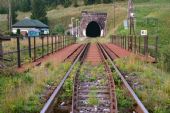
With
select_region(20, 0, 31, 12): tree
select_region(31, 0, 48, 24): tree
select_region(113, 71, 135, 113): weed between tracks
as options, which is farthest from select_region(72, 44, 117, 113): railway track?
select_region(20, 0, 31, 12): tree

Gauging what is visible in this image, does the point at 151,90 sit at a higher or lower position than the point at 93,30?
lower

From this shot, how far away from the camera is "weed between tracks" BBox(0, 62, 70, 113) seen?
882 centimetres

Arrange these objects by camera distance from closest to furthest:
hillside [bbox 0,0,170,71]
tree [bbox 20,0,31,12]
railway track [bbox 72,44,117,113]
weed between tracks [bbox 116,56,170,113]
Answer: railway track [bbox 72,44,117,113], weed between tracks [bbox 116,56,170,113], hillside [bbox 0,0,170,71], tree [bbox 20,0,31,12]

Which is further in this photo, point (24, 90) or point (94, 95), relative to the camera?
point (24, 90)

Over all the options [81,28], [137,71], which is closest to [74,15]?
[81,28]

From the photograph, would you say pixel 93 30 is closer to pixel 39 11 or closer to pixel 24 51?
pixel 39 11

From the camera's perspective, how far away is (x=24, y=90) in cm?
1077

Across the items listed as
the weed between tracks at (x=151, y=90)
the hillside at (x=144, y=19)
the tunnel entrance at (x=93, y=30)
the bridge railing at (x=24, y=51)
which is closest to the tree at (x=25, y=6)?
the hillside at (x=144, y=19)

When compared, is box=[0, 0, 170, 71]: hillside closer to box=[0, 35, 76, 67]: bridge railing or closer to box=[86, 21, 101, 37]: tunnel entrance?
box=[0, 35, 76, 67]: bridge railing

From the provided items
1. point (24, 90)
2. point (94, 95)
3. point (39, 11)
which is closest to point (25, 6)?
point (39, 11)

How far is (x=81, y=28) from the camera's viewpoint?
11156cm

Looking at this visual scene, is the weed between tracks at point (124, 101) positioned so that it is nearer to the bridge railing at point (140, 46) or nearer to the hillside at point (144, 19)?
the hillside at point (144, 19)

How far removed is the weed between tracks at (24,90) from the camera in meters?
8.82

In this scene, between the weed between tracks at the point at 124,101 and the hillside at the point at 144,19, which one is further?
the hillside at the point at 144,19
